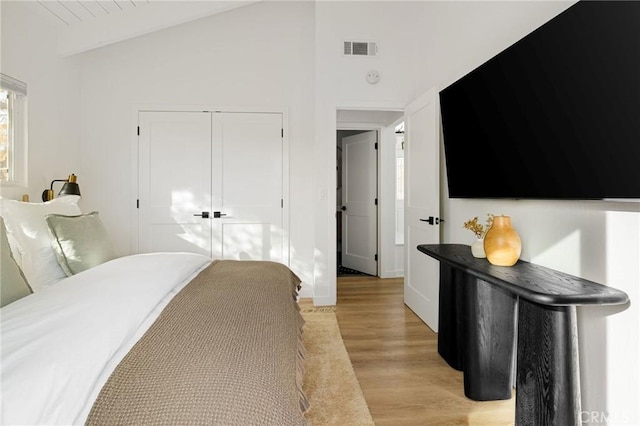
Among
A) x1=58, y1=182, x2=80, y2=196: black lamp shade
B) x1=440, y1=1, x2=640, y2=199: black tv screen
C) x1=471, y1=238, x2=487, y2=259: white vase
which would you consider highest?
x1=440, y1=1, x2=640, y2=199: black tv screen

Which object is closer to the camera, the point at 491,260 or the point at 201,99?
the point at 491,260

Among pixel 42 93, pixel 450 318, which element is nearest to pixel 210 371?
pixel 450 318

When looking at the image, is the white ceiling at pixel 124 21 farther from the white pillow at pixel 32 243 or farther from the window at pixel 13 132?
the white pillow at pixel 32 243

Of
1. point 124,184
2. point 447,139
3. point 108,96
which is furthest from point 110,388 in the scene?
point 108,96

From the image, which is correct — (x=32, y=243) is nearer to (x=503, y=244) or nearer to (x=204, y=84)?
(x=503, y=244)

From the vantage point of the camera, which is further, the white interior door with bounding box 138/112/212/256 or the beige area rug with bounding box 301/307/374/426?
the white interior door with bounding box 138/112/212/256

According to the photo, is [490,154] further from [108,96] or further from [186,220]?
[108,96]

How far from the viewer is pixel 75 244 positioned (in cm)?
186

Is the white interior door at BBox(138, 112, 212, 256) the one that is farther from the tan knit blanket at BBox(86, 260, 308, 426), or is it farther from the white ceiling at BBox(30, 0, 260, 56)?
A: the tan knit blanket at BBox(86, 260, 308, 426)

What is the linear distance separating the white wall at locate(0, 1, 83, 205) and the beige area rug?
106 inches

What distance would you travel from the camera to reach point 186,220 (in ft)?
12.5

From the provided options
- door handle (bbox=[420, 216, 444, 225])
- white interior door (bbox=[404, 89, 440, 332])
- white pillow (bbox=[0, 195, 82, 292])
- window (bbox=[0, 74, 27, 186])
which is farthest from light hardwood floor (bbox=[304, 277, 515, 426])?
window (bbox=[0, 74, 27, 186])

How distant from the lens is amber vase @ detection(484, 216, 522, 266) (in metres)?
1.76

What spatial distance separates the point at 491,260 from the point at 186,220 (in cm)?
316
